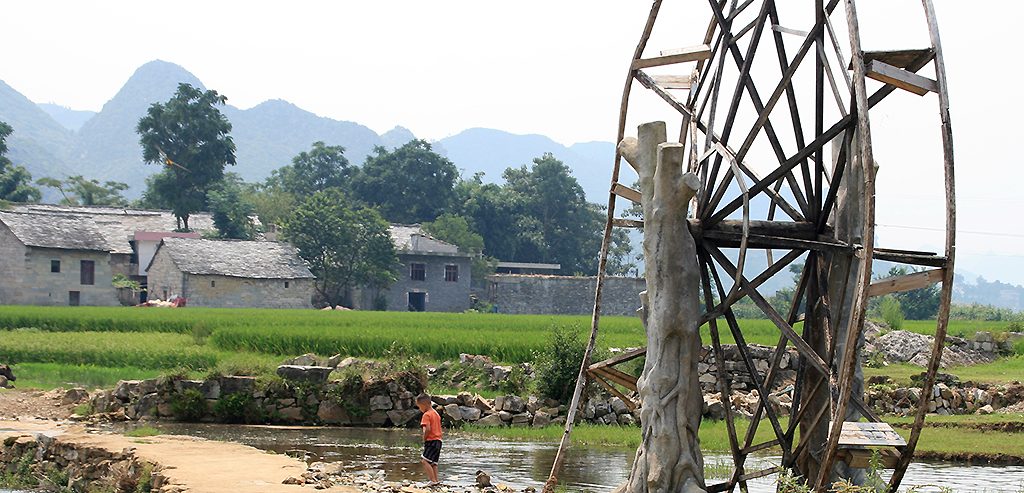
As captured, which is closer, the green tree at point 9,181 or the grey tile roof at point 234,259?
the grey tile roof at point 234,259

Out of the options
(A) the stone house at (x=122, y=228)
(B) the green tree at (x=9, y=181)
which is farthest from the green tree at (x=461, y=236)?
(B) the green tree at (x=9, y=181)

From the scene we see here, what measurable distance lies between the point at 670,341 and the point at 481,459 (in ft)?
25.3

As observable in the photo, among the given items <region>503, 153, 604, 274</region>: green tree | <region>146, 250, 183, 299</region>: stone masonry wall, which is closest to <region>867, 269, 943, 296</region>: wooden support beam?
<region>146, 250, 183, 299</region>: stone masonry wall

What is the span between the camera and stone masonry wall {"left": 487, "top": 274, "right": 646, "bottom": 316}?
68.9 m

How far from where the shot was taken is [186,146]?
8750cm

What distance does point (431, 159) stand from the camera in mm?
90125

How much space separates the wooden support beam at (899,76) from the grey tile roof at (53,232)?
55.7m

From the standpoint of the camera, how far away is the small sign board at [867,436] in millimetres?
11273

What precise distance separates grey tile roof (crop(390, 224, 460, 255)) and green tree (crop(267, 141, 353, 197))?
1111 inches

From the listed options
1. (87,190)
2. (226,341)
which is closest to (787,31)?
(226,341)

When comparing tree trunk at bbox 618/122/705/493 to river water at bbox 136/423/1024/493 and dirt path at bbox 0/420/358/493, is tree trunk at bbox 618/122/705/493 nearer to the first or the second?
river water at bbox 136/423/1024/493

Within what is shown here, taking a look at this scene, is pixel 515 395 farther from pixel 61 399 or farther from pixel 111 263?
pixel 111 263

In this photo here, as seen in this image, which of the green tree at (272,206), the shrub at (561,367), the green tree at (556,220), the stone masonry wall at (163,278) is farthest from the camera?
the green tree at (272,206)

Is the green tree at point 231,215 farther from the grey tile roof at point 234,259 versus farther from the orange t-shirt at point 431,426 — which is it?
the orange t-shirt at point 431,426
